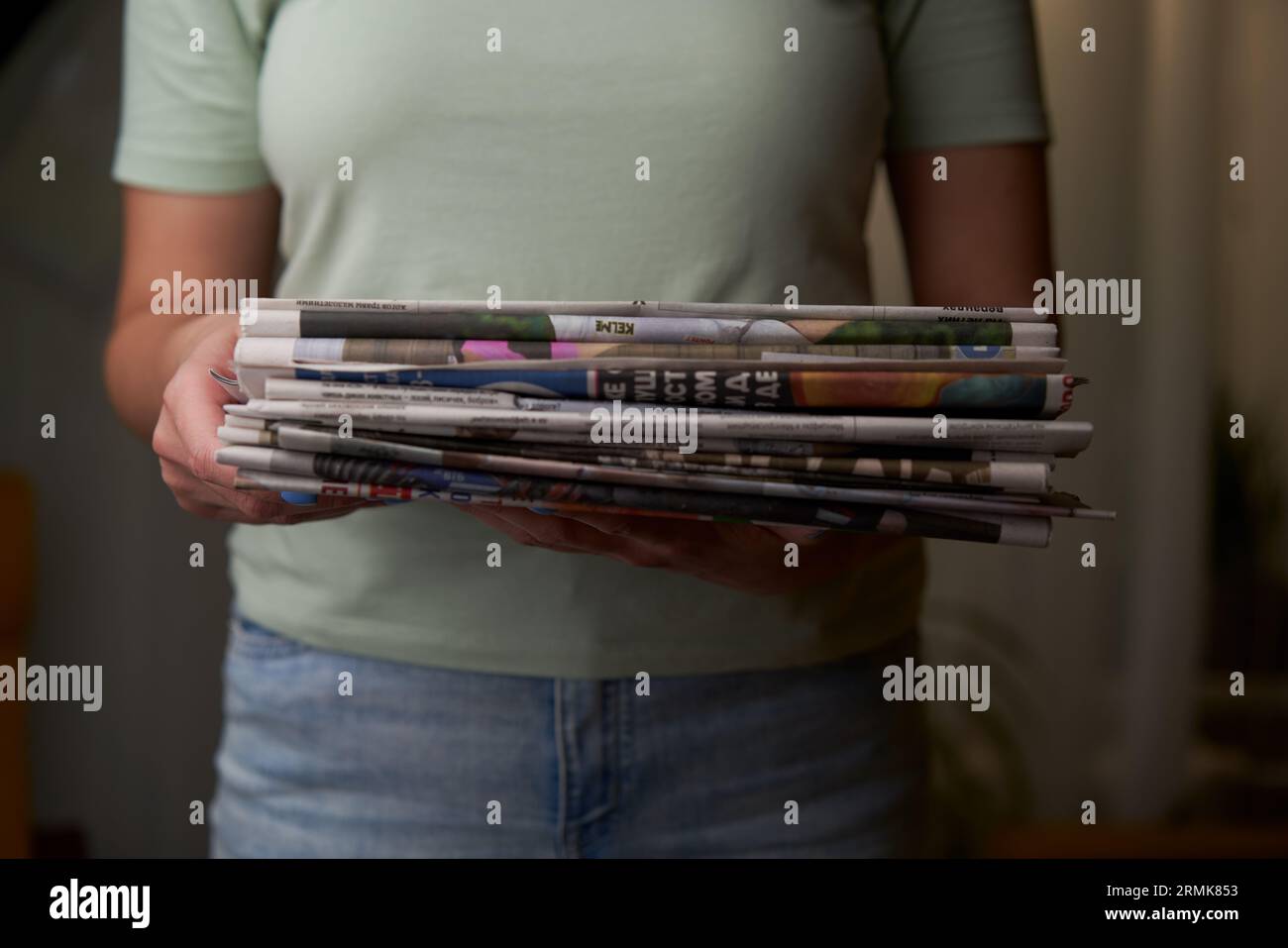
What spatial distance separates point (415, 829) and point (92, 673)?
1.48m

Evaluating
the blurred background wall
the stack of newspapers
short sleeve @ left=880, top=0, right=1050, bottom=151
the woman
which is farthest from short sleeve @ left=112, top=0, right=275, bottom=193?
the blurred background wall

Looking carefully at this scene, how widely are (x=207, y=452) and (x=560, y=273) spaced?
24 centimetres

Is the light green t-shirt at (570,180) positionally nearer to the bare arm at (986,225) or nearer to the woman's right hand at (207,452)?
the bare arm at (986,225)

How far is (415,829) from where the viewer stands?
2.15 feet

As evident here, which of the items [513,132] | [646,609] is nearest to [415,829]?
[646,609]

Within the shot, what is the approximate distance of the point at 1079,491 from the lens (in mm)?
2232

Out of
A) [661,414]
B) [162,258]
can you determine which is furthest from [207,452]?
[162,258]

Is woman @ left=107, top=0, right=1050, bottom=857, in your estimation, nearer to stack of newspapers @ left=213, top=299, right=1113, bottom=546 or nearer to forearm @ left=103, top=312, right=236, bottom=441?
forearm @ left=103, top=312, right=236, bottom=441

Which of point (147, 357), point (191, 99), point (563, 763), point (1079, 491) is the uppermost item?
point (191, 99)

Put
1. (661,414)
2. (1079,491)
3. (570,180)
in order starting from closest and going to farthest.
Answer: (661,414), (570,180), (1079,491)

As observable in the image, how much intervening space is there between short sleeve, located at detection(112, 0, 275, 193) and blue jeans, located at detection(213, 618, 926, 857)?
307 mm

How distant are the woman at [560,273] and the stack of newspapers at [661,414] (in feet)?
0.41

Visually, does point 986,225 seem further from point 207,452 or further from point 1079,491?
point 1079,491
